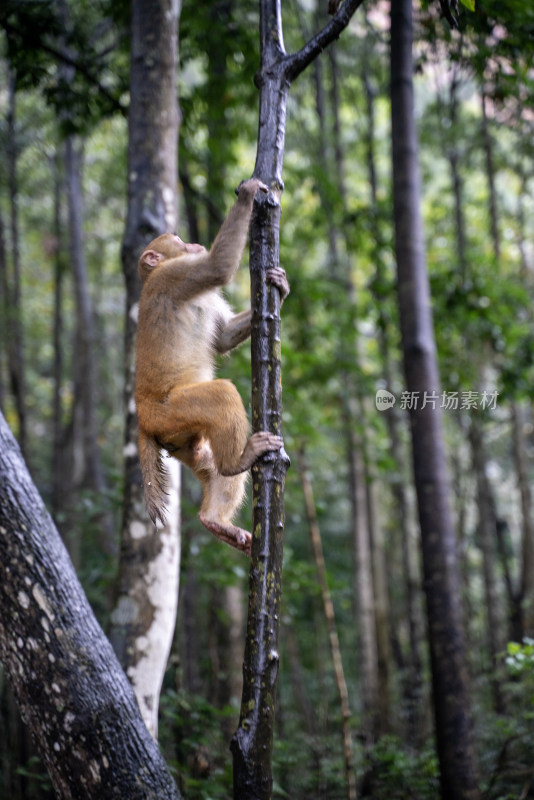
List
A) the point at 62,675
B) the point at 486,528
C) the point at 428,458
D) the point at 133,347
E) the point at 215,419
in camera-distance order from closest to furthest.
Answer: the point at 62,675, the point at 215,419, the point at 133,347, the point at 428,458, the point at 486,528

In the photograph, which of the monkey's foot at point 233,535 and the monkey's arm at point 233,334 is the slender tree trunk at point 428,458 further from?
the monkey's foot at point 233,535

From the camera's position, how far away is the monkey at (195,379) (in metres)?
3.34

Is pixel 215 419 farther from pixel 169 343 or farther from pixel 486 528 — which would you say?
pixel 486 528

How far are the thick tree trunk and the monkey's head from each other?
1497 mm

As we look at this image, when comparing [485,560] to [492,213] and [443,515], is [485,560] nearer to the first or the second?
[492,213]

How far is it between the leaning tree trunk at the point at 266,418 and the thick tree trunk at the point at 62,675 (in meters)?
0.61

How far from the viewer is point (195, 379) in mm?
3686

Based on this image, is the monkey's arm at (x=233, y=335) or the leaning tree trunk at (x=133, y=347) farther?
the leaning tree trunk at (x=133, y=347)

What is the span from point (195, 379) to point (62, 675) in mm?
1567

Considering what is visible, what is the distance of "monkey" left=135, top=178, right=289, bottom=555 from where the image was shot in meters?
3.34

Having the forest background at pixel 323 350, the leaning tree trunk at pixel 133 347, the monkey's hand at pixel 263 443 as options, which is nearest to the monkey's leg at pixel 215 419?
the monkey's hand at pixel 263 443

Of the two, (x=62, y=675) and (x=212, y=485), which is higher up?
(x=212, y=485)

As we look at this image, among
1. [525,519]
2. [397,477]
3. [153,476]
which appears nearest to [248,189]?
[153,476]

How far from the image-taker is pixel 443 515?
513 centimetres
